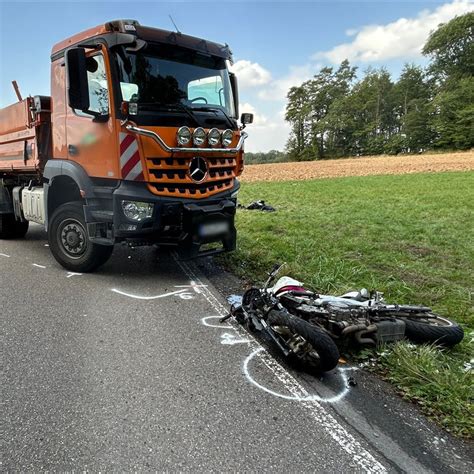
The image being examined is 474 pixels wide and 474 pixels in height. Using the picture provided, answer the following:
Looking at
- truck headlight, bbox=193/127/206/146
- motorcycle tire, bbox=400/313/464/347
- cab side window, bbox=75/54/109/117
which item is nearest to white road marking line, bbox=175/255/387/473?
motorcycle tire, bbox=400/313/464/347

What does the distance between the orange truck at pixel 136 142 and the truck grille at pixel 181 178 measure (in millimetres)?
13

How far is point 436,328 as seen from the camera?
128 inches

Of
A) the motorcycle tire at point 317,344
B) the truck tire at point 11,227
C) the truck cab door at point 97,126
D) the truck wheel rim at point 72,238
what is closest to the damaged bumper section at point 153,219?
the truck cab door at point 97,126

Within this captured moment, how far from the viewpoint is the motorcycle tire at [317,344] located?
2832 millimetres

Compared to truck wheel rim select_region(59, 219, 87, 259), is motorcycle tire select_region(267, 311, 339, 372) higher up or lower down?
lower down

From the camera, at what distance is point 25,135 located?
20.2 ft

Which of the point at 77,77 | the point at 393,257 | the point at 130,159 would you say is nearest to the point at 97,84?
the point at 77,77

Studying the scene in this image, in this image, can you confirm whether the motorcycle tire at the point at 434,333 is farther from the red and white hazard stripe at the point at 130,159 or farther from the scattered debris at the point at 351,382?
the red and white hazard stripe at the point at 130,159

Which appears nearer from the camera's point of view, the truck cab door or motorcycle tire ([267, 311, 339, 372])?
motorcycle tire ([267, 311, 339, 372])

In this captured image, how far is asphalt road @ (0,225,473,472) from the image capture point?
2117 mm

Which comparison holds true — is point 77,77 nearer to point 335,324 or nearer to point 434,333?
point 335,324

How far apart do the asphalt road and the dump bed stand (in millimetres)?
2656

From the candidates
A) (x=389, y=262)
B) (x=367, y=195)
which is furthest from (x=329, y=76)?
(x=389, y=262)

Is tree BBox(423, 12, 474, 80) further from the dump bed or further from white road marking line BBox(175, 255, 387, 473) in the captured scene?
white road marking line BBox(175, 255, 387, 473)
